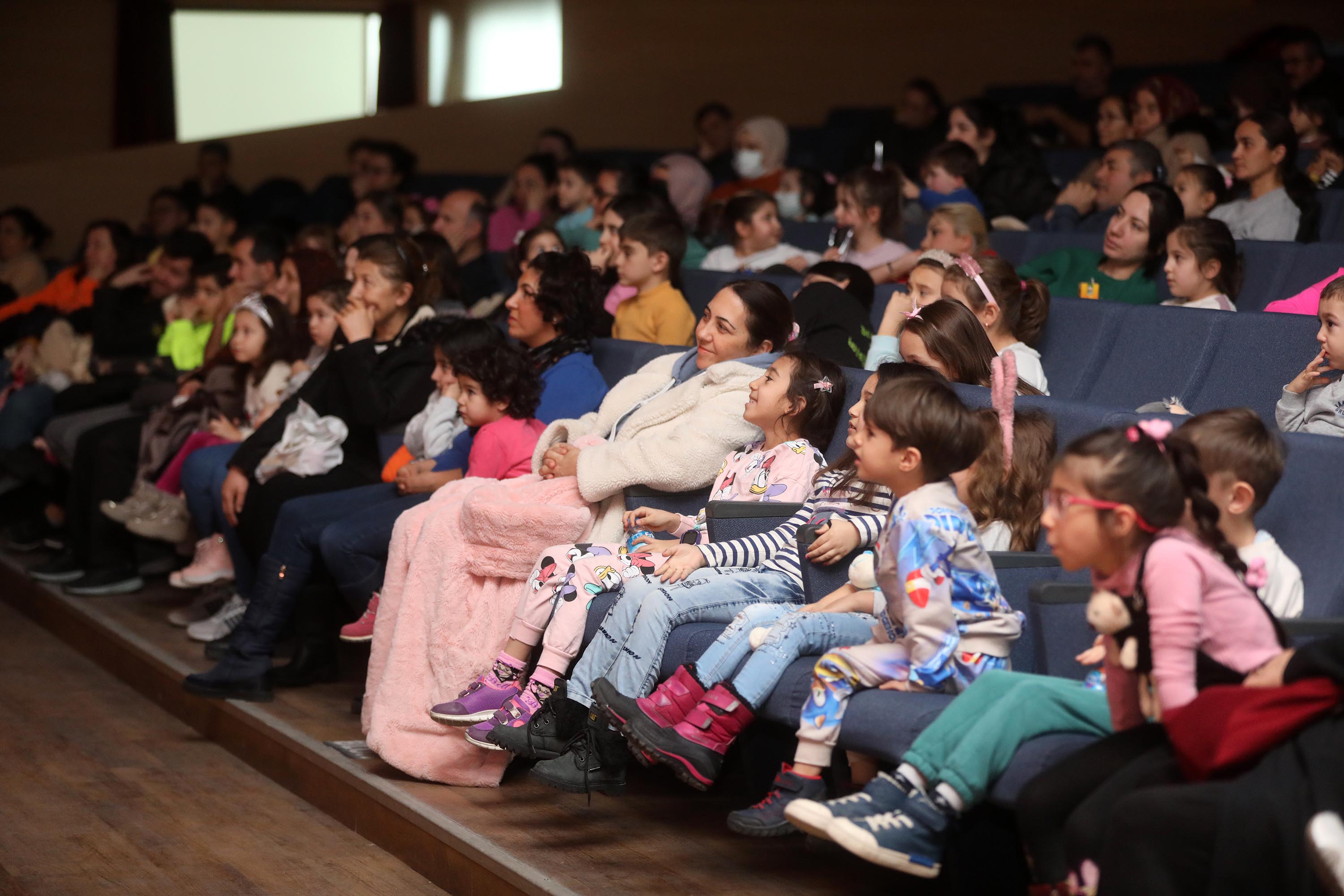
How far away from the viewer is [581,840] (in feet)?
7.44

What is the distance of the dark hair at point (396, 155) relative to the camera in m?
6.58

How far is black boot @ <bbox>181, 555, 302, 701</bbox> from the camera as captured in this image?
9.87 feet

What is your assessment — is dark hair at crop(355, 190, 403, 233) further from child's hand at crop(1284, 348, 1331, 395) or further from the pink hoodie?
child's hand at crop(1284, 348, 1331, 395)

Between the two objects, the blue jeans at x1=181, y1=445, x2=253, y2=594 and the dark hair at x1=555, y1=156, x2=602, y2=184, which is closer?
the blue jeans at x1=181, y1=445, x2=253, y2=594

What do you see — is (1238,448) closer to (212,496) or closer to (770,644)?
(770,644)

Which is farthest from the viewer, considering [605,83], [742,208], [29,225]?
[605,83]

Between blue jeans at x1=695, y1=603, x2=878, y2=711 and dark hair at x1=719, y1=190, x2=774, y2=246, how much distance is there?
2.29 meters

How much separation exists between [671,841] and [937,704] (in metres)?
0.66

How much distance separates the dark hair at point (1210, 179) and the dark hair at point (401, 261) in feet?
6.38

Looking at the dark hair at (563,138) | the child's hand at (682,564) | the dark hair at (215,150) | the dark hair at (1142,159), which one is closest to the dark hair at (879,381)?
the child's hand at (682,564)

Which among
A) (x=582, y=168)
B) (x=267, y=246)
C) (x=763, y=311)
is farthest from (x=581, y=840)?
(x=582, y=168)

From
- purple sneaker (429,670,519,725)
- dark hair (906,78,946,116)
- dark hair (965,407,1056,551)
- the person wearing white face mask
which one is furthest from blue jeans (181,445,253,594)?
dark hair (906,78,946,116)

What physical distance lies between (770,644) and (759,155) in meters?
3.64

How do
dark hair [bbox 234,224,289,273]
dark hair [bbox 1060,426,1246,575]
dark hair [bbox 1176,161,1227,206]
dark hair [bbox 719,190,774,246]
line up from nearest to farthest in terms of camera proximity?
1. dark hair [bbox 1060,426,1246,575]
2. dark hair [bbox 1176,161,1227,206]
3. dark hair [bbox 719,190,774,246]
4. dark hair [bbox 234,224,289,273]
